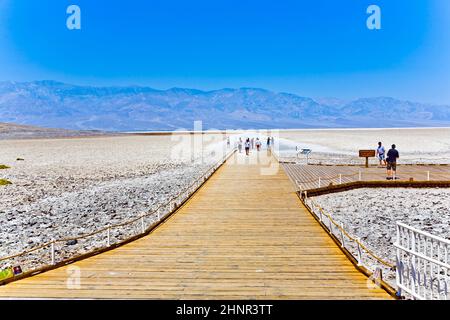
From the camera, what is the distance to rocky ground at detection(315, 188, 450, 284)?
13578 millimetres

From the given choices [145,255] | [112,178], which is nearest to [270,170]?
[112,178]

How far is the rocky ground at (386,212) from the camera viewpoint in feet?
44.5

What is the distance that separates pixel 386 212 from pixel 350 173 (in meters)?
7.92

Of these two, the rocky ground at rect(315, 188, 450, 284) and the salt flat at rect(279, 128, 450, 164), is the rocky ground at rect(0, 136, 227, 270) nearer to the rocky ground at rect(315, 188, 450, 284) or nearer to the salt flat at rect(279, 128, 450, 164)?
the rocky ground at rect(315, 188, 450, 284)

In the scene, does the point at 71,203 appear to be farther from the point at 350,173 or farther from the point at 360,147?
the point at 360,147

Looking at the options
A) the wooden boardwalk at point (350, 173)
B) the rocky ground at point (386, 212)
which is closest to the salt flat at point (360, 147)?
the wooden boardwalk at point (350, 173)

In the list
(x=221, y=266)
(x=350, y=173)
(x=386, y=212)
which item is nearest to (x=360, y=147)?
(x=350, y=173)

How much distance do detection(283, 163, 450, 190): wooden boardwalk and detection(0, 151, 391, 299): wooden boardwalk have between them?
7.60 meters

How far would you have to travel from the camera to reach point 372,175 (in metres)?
23.2

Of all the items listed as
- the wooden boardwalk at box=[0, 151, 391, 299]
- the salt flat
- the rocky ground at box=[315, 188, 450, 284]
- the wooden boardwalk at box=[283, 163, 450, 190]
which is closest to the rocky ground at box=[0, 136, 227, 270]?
the wooden boardwalk at box=[0, 151, 391, 299]

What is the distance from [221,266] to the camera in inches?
340
